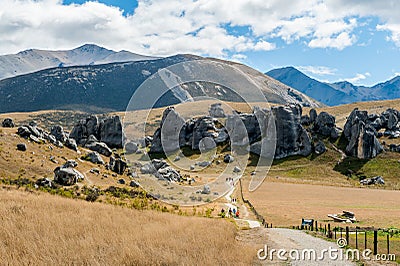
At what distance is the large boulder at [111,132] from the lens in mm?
119000

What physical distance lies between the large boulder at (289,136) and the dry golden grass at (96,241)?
89.7 metres

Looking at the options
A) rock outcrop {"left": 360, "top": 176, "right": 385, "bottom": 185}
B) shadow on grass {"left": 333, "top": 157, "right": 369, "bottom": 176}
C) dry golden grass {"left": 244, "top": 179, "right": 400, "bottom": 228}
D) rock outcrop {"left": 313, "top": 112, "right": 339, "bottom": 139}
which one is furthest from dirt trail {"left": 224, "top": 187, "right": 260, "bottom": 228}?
rock outcrop {"left": 313, "top": 112, "right": 339, "bottom": 139}

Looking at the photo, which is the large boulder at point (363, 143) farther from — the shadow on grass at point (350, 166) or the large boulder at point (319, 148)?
the large boulder at point (319, 148)

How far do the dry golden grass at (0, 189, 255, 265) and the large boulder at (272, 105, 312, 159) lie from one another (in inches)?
3530

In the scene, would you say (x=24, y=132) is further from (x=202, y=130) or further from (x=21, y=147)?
(x=202, y=130)

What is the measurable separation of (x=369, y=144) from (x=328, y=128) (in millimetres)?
17936

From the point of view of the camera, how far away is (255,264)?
1443 centimetres

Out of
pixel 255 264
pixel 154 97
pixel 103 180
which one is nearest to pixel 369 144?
pixel 103 180

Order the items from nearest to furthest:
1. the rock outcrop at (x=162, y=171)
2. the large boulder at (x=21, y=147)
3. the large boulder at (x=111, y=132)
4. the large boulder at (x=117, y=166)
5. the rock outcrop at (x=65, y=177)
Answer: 1. the rock outcrop at (x=65, y=177)
2. the large boulder at (x=21, y=147)
3. the large boulder at (x=117, y=166)
4. the rock outcrop at (x=162, y=171)
5. the large boulder at (x=111, y=132)

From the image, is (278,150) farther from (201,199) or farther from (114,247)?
(114,247)

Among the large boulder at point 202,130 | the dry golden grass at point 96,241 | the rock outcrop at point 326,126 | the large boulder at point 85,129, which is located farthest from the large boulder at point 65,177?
the rock outcrop at point 326,126

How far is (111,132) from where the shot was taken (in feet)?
396

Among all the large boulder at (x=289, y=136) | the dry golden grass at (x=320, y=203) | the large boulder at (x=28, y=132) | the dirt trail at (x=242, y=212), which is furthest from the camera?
the large boulder at (x=289, y=136)

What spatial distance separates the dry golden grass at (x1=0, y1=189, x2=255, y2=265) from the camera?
38.9 feet
